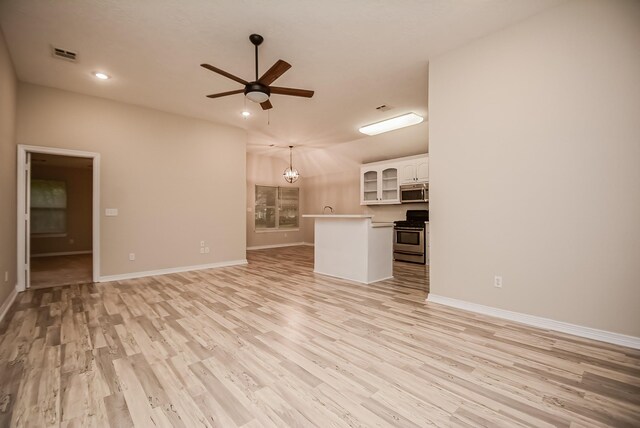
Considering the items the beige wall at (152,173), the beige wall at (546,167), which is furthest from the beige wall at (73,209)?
the beige wall at (546,167)

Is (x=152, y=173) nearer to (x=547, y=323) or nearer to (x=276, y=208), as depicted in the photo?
(x=276, y=208)

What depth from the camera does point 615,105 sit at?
236cm

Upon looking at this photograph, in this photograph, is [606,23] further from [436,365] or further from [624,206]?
[436,365]

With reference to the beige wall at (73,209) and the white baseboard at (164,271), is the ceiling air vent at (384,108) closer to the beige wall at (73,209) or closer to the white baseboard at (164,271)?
the white baseboard at (164,271)

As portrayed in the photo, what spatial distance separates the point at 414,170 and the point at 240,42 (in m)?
4.87

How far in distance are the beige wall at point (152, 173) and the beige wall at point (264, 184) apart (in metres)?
2.65

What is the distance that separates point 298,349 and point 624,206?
3.00 metres

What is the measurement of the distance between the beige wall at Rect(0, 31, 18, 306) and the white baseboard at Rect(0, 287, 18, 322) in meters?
0.06

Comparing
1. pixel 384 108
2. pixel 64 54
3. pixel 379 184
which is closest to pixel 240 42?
pixel 64 54

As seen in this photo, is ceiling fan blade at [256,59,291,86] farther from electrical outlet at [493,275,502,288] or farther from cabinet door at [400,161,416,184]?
cabinet door at [400,161,416,184]

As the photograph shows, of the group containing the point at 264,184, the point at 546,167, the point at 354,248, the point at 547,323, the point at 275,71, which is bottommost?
the point at 547,323

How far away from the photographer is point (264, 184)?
9359 mm

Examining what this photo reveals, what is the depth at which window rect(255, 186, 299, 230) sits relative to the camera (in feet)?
30.5

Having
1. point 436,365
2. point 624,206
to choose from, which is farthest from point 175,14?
point 624,206
